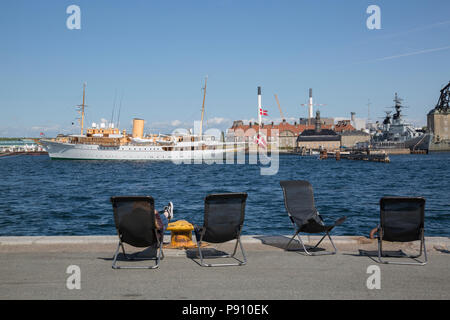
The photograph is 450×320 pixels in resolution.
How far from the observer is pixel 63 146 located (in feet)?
261

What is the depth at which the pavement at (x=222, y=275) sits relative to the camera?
4.13m

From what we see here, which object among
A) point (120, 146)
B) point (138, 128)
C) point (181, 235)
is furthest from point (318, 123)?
point (181, 235)

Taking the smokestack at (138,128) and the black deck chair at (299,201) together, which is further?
the smokestack at (138,128)

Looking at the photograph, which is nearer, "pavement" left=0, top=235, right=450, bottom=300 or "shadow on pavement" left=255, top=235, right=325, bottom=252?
"pavement" left=0, top=235, right=450, bottom=300

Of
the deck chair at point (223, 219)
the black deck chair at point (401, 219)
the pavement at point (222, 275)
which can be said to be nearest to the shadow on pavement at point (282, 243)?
the pavement at point (222, 275)

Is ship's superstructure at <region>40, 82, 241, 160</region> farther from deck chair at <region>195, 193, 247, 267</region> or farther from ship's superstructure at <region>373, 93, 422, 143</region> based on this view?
deck chair at <region>195, 193, 247, 267</region>

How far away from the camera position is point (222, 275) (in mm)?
4773

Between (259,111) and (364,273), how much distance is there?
119 m

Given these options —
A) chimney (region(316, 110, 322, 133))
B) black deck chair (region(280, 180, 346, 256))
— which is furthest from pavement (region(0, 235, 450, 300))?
chimney (region(316, 110, 322, 133))

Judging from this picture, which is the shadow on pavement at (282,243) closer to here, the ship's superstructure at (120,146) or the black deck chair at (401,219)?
the black deck chair at (401,219)

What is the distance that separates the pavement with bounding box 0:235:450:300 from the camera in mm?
4133

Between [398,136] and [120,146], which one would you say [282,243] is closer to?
[120,146]

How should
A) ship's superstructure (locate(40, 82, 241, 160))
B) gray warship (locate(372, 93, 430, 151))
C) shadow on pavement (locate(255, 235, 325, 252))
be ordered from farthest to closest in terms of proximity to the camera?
gray warship (locate(372, 93, 430, 151)) < ship's superstructure (locate(40, 82, 241, 160)) < shadow on pavement (locate(255, 235, 325, 252))
